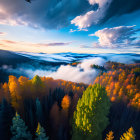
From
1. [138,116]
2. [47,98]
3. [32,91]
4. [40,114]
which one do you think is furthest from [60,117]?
[138,116]

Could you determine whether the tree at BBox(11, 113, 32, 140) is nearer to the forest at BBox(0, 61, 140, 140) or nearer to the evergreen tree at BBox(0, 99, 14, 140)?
the forest at BBox(0, 61, 140, 140)

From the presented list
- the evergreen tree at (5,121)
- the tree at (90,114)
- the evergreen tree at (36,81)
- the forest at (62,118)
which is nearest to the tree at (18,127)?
the forest at (62,118)

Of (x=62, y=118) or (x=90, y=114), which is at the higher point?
(x=90, y=114)

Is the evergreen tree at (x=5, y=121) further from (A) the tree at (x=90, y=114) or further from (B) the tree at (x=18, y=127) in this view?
(A) the tree at (x=90, y=114)

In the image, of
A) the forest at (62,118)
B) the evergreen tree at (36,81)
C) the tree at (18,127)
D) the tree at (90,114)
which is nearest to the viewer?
the tree at (18,127)

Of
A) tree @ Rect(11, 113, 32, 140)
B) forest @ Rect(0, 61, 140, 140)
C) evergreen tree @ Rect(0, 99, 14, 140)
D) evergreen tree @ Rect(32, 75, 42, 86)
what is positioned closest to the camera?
tree @ Rect(11, 113, 32, 140)

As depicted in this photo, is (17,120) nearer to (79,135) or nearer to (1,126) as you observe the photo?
(1,126)

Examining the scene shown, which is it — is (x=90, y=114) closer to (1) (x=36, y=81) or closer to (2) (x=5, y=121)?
(2) (x=5, y=121)

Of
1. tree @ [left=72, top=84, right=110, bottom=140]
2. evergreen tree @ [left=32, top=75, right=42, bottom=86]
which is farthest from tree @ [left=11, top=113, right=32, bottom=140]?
evergreen tree @ [left=32, top=75, right=42, bottom=86]

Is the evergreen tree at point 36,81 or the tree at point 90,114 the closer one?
the tree at point 90,114

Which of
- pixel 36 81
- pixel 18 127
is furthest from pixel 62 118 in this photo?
pixel 36 81

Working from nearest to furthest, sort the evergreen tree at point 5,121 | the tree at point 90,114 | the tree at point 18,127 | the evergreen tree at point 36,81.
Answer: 1. the tree at point 18,127
2. the tree at point 90,114
3. the evergreen tree at point 5,121
4. the evergreen tree at point 36,81
